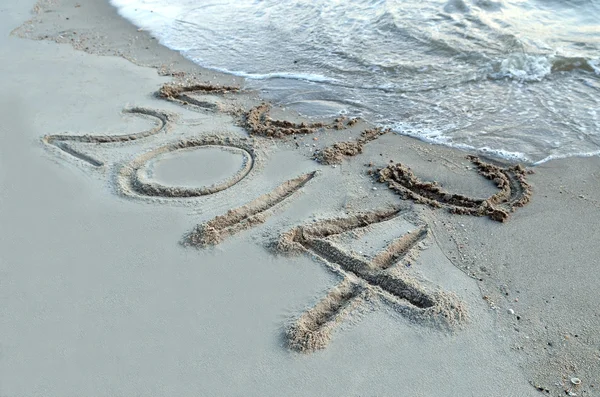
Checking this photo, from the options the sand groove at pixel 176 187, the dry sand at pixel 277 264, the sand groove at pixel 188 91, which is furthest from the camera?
the sand groove at pixel 188 91

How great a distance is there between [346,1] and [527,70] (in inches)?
137

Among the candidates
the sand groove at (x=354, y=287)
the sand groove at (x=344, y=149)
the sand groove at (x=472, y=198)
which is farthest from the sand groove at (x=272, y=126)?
the sand groove at (x=354, y=287)

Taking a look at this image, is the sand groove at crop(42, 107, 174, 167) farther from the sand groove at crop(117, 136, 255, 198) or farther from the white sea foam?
the white sea foam

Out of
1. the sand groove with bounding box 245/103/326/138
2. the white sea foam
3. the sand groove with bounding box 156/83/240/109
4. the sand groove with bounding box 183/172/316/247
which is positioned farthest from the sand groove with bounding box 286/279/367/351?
the white sea foam

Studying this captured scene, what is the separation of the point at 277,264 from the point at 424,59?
420 centimetres

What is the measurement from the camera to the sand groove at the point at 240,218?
358 centimetres

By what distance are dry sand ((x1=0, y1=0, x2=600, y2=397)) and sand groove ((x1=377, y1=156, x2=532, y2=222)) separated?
0.02 meters

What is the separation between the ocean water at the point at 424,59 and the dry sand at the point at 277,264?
54cm

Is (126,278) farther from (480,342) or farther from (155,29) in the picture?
(155,29)

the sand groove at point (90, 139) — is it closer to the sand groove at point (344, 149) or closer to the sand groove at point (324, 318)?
the sand groove at point (344, 149)

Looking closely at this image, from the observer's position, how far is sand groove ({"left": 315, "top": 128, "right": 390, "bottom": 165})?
178 inches

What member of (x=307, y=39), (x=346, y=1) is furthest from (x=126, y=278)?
(x=346, y=1)

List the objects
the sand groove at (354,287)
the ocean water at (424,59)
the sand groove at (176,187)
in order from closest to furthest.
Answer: the sand groove at (354,287) < the sand groove at (176,187) < the ocean water at (424,59)

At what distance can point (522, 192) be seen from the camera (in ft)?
13.7
